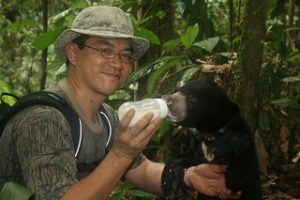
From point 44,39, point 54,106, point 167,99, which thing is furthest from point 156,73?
point 54,106

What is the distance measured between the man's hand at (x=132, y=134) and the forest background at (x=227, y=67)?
0.86m

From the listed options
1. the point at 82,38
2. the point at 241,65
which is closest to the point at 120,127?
the point at 82,38

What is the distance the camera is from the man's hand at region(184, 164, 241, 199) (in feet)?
7.65

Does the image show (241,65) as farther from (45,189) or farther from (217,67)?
(45,189)

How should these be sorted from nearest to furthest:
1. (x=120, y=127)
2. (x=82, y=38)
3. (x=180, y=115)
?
1. (x=120, y=127)
2. (x=82, y=38)
3. (x=180, y=115)

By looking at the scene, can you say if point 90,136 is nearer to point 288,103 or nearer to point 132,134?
point 132,134

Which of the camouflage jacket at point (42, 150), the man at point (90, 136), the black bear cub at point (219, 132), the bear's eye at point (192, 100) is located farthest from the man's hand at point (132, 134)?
the bear's eye at point (192, 100)

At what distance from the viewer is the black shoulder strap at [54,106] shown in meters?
1.83

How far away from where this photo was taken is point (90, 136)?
81.5 inches

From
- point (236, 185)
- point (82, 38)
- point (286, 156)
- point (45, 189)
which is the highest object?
point (82, 38)

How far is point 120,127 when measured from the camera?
174cm

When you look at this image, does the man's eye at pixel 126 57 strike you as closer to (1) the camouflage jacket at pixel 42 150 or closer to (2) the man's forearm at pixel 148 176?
(1) the camouflage jacket at pixel 42 150

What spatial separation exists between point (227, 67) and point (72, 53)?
1.19 meters

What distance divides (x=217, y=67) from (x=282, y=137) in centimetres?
169
